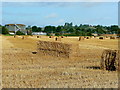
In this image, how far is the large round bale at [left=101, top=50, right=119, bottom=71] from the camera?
1130 centimetres

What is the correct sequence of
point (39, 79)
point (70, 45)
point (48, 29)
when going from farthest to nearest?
point (48, 29), point (70, 45), point (39, 79)

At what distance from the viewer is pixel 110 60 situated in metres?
11.5

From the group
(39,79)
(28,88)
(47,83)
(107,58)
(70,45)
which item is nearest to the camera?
(28,88)

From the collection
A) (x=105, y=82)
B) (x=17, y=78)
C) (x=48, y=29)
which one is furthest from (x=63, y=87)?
(x=48, y=29)

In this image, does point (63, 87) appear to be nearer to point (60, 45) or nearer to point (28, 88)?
point (28, 88)

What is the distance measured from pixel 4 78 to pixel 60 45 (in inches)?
341

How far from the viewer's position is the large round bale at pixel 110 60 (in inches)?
445

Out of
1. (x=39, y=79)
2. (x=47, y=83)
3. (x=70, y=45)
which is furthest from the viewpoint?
(x=70, y=45)

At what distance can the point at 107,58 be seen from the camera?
11555mm

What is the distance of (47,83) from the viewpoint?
8391 mm

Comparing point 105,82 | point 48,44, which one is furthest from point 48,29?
point 105,82

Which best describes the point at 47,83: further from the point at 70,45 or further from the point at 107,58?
the point at 70,45

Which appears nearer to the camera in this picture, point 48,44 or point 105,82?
point 105,82

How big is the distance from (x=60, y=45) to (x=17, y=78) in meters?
8.56
